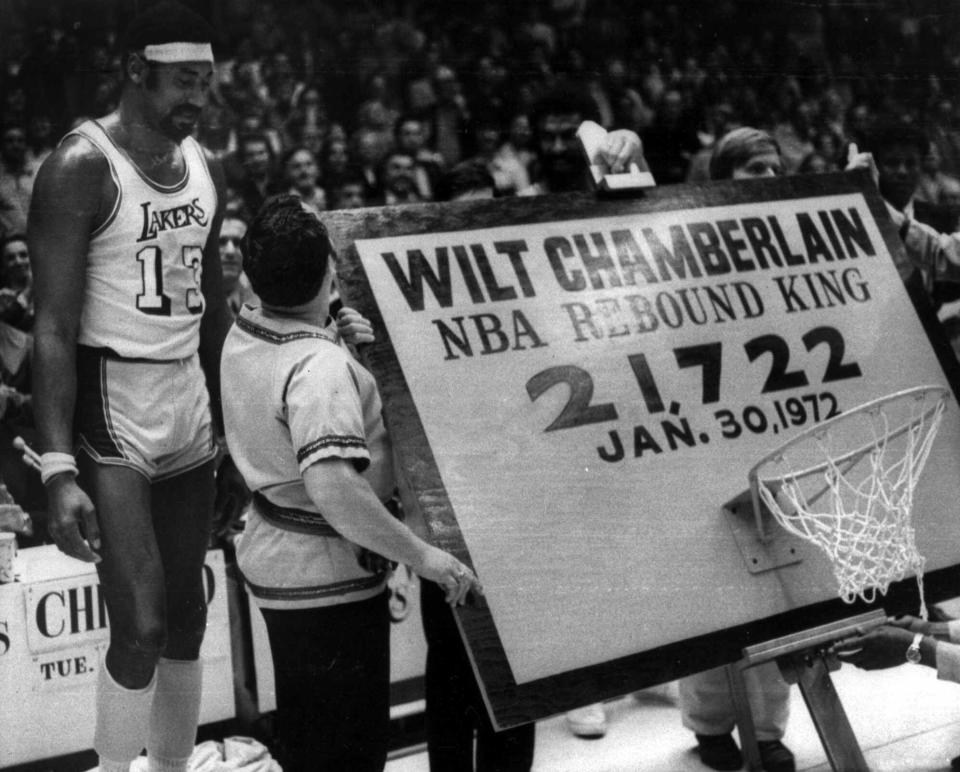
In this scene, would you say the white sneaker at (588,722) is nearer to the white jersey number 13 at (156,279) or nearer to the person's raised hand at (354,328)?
the person's raised hand at (354,328)

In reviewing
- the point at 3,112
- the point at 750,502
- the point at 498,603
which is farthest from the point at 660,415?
the point at 3,112

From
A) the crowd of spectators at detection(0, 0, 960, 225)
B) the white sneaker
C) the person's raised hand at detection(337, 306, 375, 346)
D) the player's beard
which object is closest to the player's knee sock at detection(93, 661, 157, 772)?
the person's raised hand at detection(337, 306, 375, 346)

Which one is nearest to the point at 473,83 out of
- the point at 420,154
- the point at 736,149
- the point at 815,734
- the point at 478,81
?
the point at 478,81

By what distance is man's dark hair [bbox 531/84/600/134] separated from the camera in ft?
8.37

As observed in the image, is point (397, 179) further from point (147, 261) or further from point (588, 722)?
point (588, 722)

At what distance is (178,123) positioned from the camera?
1.99 metres

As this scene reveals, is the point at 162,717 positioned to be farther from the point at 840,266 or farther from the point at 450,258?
the point at 840,266

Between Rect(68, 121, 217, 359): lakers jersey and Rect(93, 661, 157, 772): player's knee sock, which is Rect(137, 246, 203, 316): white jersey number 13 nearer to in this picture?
Rect(68, 121, 217, 359): lakers jersey

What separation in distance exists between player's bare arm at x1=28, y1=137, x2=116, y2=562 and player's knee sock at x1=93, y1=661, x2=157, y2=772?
31 cm

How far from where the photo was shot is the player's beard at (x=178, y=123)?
1.99 meters

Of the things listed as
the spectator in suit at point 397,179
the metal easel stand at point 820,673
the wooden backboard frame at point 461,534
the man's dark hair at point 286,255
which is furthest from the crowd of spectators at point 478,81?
the metal easel stand at point 820,673

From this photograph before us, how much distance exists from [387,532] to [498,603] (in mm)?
312

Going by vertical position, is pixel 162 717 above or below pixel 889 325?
below

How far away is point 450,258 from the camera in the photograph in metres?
2.09
